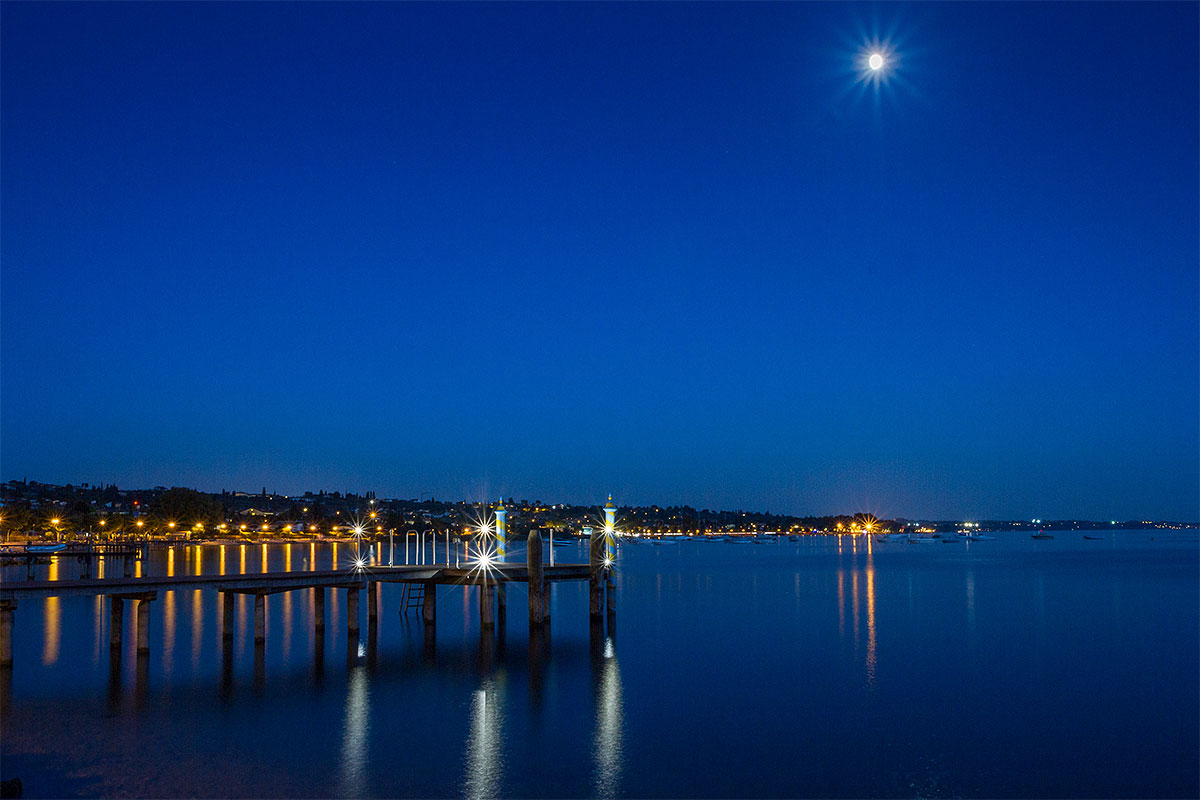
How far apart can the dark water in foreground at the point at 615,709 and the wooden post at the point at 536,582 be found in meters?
1.71

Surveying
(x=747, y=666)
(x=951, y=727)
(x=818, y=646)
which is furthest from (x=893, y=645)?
(x=951, y=727)

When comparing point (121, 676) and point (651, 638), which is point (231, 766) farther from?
point (651, 638)

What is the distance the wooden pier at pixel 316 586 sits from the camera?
30.8m

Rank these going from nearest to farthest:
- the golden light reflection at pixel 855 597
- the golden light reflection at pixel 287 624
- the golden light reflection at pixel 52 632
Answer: the golden light reflection at pixel 52 632 → the golden light reflection at pixel 287 624 → the golden light reflection at pixel 855 597

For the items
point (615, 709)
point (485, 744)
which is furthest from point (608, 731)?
point (485, 744)

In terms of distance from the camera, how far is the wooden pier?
3083 centimetres

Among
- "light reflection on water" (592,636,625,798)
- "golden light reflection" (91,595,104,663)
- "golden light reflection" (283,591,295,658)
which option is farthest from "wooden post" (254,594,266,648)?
"light reflection on water" (592,636,625,798)

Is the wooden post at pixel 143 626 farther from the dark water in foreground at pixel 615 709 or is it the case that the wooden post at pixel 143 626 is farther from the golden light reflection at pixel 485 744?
the golden light reflection at pixel 485 744

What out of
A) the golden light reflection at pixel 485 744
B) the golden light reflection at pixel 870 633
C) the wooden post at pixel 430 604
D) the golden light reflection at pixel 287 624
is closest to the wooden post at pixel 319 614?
the golden light reflection at pixel 287 624

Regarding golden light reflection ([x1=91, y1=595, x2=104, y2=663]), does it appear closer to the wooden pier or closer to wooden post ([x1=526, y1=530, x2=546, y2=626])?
the wooden pier

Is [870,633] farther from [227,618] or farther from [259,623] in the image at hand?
[227,618]

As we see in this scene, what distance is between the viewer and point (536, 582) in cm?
4178

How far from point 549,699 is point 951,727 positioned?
12.0m

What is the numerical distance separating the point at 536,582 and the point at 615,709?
44.3 ft
